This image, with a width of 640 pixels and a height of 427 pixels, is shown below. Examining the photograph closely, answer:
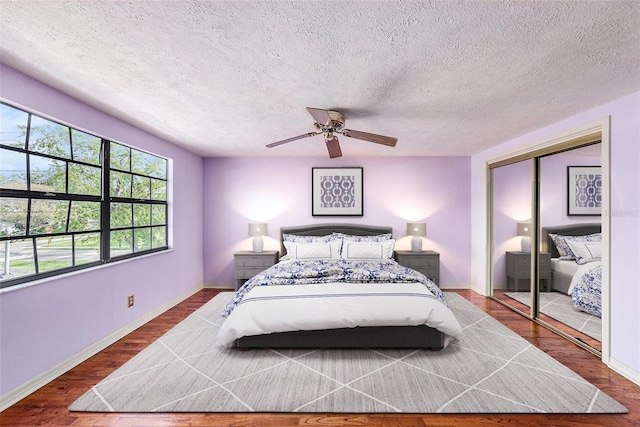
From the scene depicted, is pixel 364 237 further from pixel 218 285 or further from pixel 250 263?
pixel 218 285

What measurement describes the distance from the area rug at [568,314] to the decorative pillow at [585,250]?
508 millimetres

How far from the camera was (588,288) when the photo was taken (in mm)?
2875

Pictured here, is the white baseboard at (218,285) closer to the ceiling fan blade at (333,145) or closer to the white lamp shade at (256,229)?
the white lamp shade at (256,229)

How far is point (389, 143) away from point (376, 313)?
1689 mm

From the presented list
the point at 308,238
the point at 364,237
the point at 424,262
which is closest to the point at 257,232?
the point at 308,238

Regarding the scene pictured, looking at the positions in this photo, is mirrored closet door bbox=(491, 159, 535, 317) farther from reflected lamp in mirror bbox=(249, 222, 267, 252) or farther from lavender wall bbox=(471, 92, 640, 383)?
reflected lamp in mirror bbox=(249, 222, 267, 252)

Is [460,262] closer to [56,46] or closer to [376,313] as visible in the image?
[376,313]

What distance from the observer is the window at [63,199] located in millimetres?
2115

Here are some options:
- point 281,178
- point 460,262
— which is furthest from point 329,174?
point 460,262

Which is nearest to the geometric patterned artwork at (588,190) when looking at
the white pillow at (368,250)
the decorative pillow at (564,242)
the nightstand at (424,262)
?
the decorative pillow at (564,242)

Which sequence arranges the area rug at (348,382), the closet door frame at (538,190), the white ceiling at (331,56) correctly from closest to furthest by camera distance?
the white ceiling at (331,56) < the area rug at (348,382) < the closet door frame at (538,190)

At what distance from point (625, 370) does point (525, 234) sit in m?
1.76

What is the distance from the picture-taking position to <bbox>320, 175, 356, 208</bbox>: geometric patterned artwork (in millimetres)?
5180

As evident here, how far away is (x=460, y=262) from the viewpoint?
512 cm
